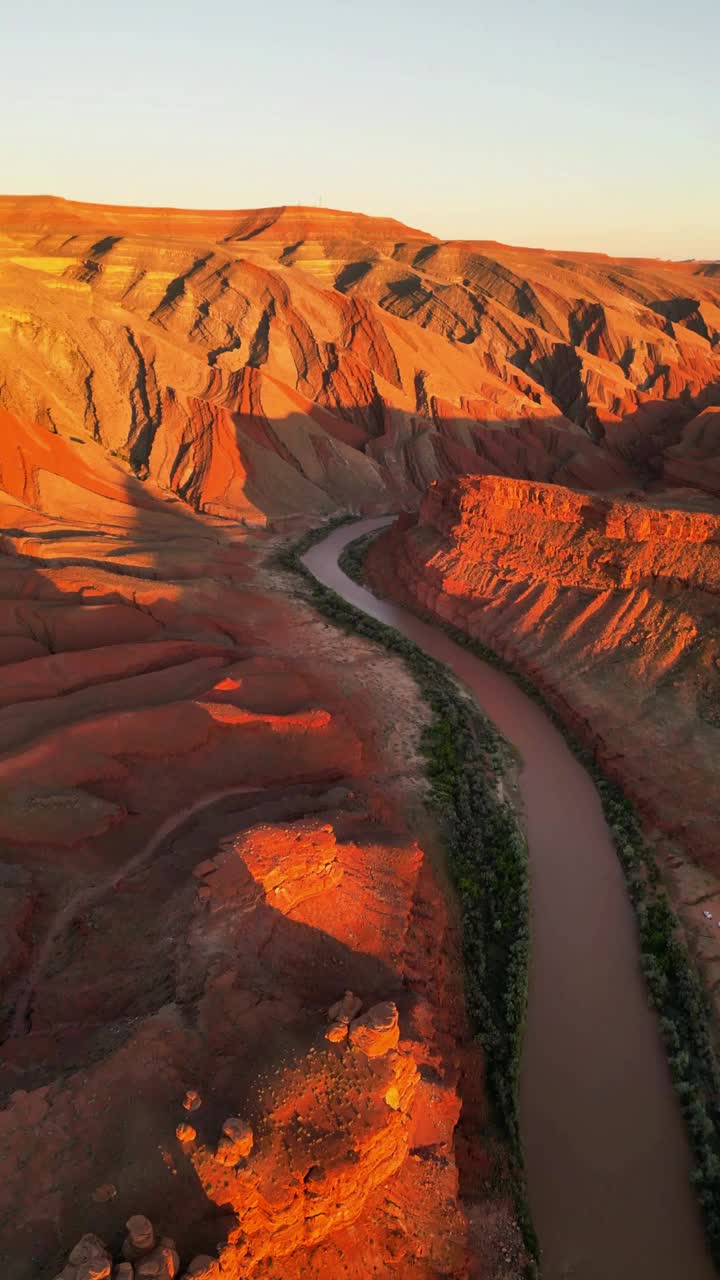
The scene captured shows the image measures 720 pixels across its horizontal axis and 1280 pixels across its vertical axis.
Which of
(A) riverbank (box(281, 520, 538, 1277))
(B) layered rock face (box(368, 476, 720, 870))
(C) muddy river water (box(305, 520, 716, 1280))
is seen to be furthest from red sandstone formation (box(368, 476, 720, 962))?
(A) riverbank (box(281, 520, 538, 1277))

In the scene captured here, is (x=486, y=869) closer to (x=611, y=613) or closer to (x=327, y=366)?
(x=611, y=613)

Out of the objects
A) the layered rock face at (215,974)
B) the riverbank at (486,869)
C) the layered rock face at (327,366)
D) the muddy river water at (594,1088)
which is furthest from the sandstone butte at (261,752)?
the muddy river water at (594,1088)

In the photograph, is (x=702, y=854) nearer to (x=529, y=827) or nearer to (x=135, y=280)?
(x=529, y=827)

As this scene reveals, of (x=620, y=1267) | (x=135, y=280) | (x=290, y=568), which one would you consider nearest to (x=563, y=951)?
(x=620, y=1267)

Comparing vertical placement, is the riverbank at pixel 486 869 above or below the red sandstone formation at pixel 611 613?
below

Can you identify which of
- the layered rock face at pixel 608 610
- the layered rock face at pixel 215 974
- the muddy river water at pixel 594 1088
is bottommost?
the muddy river water at pixel 594 1088

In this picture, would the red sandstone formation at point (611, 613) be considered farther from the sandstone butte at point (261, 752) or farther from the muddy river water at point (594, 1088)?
the muddy river water at point (594, 1088)

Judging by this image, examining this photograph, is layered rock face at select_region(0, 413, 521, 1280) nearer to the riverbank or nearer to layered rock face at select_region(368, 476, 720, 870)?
the riverbank
